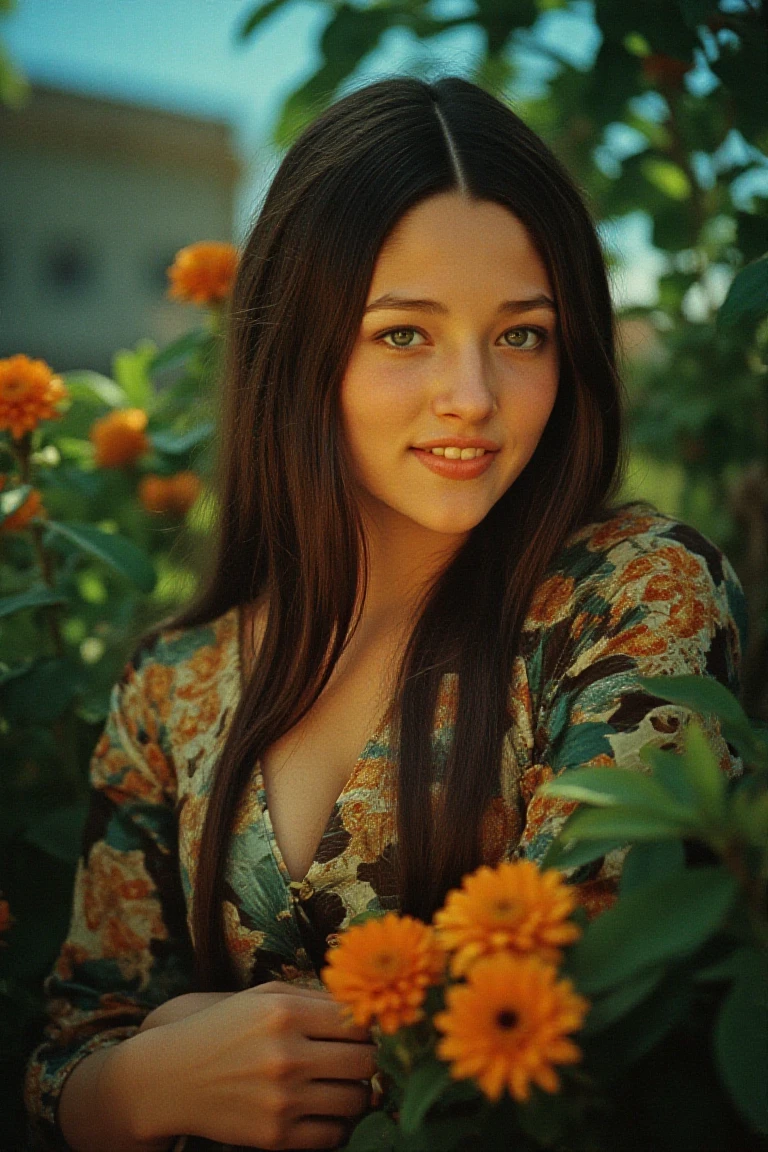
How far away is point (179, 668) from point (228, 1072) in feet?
2.20

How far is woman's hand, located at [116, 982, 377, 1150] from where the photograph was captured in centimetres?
118

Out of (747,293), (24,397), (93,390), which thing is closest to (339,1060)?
(747,293)

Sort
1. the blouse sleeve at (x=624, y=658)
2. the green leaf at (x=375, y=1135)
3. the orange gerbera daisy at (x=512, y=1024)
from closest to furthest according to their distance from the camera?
the orange gerbera daisy at (x=512, y=1024)
the green leaf at (x=375, y=1135)
the blouse sleeve at (x=624, y=658)

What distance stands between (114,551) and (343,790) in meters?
0.67

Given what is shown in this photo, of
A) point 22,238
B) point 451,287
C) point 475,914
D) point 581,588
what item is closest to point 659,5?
point 451,287

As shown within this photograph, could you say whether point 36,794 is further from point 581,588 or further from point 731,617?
point 731,617

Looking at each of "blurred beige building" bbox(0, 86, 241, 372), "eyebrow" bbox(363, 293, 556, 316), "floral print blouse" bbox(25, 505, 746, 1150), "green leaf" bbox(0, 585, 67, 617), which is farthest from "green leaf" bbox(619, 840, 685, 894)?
"blurred beige building" bbox(0, 86, 241, 372)

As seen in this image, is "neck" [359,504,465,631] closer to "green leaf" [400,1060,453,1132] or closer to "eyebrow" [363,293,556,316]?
"eyebrow" [363,293,556,316]

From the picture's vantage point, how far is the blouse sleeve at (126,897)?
1585 millimetres

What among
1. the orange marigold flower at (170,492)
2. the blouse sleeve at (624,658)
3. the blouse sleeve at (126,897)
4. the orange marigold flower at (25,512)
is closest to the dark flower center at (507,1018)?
the blouse sleeve at (624,658)

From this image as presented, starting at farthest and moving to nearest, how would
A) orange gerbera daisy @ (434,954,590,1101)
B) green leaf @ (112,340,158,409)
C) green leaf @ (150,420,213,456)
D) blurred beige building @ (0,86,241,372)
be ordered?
blurred beige building @ (0,86,241,372), green leaf @ (112,340,158,409), green leaf @ (150,420,213,456), orange gerbera daisy @ (434,954,590,1101)

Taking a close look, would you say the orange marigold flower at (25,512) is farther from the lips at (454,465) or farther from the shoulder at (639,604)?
the shoulder at (639,604)

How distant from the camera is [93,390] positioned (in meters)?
2.34

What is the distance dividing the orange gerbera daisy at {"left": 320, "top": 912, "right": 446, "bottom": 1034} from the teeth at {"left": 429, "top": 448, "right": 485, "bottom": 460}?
719 millimetres
